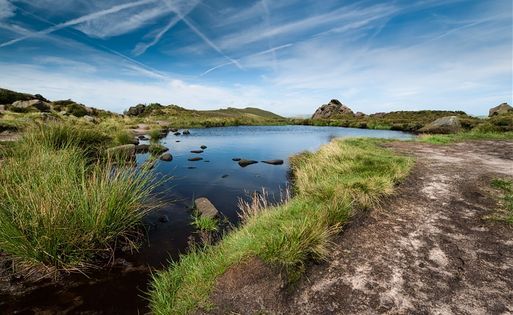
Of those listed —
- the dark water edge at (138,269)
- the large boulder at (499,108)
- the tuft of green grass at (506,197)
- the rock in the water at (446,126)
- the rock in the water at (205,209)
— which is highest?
the large boulder at (499,108)

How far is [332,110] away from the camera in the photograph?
113312 millimetres

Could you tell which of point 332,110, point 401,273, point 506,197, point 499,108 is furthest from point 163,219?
point 332,110

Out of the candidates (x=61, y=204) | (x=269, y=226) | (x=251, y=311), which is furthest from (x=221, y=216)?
(x=251, y=311)

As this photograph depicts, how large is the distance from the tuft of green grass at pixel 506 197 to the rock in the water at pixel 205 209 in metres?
7.54

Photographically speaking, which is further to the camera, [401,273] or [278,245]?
[278,245]

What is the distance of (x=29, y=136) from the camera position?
10.3 meters

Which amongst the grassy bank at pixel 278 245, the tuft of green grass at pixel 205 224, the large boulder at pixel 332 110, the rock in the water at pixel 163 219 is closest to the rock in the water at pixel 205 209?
the tuft of green grass at pixel 205 224

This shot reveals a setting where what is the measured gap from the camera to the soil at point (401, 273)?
149 inches

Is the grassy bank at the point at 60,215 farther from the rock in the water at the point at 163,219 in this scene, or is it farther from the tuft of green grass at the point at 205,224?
the tuft of green grass at the point at 205,224

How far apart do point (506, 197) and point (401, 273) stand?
495 centimetres

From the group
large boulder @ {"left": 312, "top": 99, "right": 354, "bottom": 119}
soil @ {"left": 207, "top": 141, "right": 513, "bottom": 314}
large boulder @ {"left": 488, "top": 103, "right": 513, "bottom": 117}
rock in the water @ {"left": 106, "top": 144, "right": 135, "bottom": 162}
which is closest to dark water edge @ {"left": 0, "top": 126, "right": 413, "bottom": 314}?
rock in the water @ {"left": 106, "top": 144, "right": 135, "bottom": 162}

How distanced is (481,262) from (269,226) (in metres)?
3.66

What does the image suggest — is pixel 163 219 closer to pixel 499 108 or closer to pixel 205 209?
pixel 205 209

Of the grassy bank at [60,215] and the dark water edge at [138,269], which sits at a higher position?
the grassy bank at [60,215]
